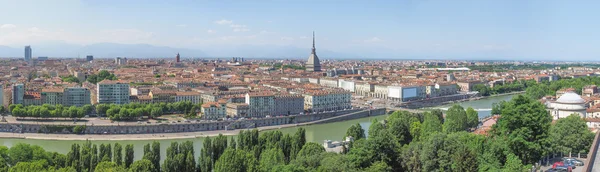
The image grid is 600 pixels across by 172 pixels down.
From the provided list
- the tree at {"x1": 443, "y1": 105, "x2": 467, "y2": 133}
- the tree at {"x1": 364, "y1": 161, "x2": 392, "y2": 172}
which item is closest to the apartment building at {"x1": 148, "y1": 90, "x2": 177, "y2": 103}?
the tree at {"x1": 443, "y1": 105, "x2": 467, "y2": 133}

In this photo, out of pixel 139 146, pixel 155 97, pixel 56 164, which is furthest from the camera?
pixel 155 97

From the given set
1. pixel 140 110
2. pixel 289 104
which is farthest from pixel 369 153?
pixel 289 104

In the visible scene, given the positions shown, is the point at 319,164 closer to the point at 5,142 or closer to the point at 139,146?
the point at 139,146

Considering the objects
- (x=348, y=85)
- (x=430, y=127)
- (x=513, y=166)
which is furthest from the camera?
(x=348, y=85)

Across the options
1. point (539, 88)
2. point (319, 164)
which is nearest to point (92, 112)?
point (319, 164)

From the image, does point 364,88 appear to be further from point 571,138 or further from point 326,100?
point 571,138

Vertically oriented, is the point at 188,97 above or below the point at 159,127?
above
